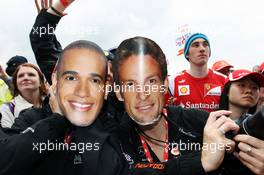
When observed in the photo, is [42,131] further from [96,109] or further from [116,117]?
[116,117]

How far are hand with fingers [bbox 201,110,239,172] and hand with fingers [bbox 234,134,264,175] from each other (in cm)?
6

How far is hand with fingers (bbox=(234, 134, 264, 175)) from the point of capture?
146 centimetres

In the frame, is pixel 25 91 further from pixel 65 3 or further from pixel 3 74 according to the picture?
pixel 3 74

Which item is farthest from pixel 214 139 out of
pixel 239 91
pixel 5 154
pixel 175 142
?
pixel 239 91

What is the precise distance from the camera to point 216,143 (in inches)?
60.8

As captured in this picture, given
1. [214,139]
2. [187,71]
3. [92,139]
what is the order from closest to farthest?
[214,139] → [92,139] → [187,71]

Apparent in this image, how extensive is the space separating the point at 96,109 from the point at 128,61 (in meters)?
0.33

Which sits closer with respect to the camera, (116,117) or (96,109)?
(96,109)

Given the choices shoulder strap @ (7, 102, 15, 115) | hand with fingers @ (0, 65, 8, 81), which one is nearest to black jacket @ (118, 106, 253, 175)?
shoulder strap @ (7, 102, 15, 115)

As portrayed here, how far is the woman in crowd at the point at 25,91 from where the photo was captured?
374 centimetres

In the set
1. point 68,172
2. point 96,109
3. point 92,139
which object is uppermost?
point 96,109

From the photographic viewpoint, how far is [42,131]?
1.68 meters

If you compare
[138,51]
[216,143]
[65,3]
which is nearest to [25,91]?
[65,3]

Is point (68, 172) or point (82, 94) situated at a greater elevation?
point (82, 94)
